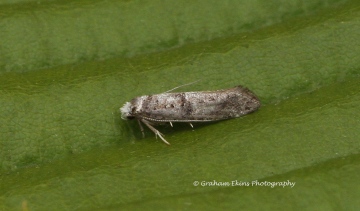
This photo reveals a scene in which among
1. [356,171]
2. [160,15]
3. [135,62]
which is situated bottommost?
[356,171]

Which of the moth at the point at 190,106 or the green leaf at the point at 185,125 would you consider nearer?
the green leaf at the point at 185,125

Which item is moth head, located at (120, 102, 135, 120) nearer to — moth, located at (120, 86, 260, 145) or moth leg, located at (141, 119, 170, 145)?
moth, located at (120, 86, 260, 145)

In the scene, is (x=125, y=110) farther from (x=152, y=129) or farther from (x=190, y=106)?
(x=190, y=106)

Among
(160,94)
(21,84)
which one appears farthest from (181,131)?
(21,84)

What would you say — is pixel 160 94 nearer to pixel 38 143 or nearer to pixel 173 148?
pixel 173 148

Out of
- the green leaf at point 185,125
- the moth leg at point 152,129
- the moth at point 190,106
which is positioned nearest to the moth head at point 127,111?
the moth at point 190,106

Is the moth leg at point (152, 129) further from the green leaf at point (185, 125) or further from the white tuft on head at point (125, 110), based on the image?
the white tuft on head at point (125, 110)
